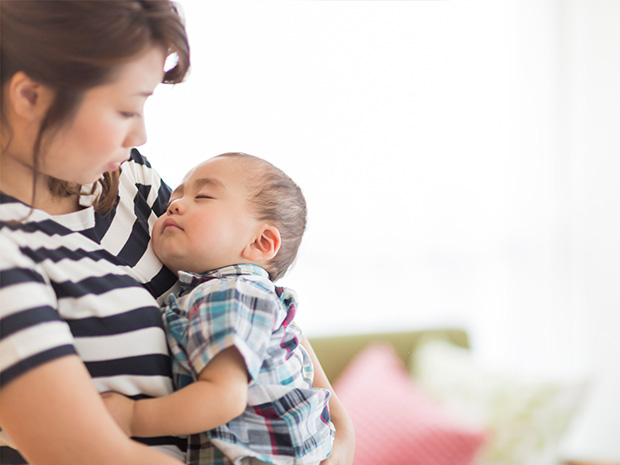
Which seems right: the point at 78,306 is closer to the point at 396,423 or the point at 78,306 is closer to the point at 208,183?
the point at 208,183

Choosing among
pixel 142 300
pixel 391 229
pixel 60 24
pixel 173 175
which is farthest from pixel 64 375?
pixel 391 229

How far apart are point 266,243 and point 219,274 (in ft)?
0.39

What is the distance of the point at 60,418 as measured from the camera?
781 millimetres

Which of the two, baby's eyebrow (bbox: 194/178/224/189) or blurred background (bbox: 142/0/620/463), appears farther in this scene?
blurred background (bbox: 142/0/620/463)

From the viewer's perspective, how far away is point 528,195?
10.9 feet

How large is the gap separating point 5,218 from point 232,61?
182cm

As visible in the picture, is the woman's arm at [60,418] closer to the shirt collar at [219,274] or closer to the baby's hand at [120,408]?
the baby's hand at [120,408]

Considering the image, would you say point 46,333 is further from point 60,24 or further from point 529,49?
point 529,49

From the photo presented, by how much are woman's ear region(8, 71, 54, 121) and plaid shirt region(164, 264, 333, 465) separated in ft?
1.09

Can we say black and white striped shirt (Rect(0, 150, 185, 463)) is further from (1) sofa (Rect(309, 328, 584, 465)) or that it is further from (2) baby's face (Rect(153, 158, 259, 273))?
(1) sofa (Rect(309, 328, 584, 465))

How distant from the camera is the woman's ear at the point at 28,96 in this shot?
2.81 ft

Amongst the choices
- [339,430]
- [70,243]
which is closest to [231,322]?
[70,243]

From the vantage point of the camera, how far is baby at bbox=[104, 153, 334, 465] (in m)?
0.90

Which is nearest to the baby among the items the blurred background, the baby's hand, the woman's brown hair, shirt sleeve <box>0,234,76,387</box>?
the baby's hand
